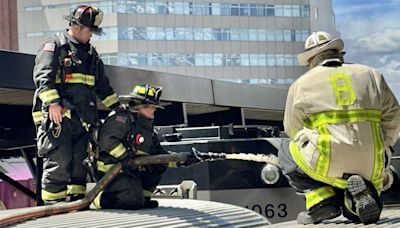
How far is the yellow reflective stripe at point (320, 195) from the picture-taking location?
4.47m

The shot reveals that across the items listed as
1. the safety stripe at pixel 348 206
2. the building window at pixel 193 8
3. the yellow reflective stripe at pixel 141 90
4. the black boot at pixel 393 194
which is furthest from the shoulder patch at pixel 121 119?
the building window at pixel 193 8

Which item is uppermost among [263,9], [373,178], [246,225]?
[263,9]

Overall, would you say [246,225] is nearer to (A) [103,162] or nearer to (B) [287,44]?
(A) [103,162]

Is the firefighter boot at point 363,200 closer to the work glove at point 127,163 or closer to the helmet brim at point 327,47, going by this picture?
the helmet brim at point 327,47

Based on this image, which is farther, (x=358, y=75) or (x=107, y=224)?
Result: (x=358, y=75)

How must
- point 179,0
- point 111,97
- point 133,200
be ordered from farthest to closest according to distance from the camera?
point 179,0 < point 111,97 < point 133,200

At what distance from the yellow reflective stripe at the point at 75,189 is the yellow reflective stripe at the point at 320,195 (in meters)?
1.74

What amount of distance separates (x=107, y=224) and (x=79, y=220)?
0.24 meters

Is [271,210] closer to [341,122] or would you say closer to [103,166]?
[103,166]

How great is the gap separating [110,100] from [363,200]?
2.39m

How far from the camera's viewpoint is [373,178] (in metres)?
4.36

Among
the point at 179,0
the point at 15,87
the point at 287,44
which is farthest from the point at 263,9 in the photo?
the point at 15,87

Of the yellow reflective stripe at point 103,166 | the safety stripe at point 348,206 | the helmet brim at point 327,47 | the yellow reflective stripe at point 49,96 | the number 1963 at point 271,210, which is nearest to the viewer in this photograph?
the safety stripe at point 348,206

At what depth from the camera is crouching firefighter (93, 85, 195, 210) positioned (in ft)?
16.6
